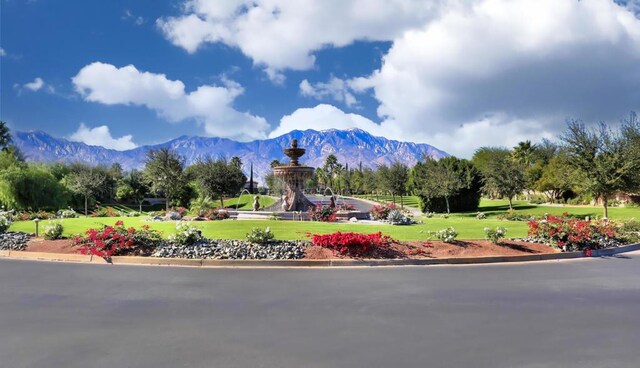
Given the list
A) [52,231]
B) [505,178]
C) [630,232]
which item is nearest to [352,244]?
[52,231]

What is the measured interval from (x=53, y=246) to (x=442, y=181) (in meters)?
33.5

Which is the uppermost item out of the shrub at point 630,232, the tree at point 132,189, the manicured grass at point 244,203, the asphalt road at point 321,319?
the tree at point 132,189

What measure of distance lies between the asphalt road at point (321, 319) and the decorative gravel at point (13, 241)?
535 centimetres

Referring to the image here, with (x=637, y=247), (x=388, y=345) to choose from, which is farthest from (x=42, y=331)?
(x=637, y=247)

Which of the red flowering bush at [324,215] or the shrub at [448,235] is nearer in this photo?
the shrub at [448,235]

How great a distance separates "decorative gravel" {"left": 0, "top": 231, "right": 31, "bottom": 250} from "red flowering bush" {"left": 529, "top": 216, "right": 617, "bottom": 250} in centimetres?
1923

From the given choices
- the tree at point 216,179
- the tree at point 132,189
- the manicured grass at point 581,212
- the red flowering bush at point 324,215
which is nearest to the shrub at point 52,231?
the red flowering bush at point 324,215

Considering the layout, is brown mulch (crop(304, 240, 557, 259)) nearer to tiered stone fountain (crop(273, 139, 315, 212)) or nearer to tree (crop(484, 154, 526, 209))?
tiered stone fountain (crop(273, 139, 315, 212))

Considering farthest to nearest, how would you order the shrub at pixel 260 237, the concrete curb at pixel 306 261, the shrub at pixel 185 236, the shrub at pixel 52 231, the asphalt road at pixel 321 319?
the shrub at pixel 52 231, the shrub at pixel 185 236, the shrub at pixel 260 237, the concrete curb at pixel 306 261, the asphalt road at pixel 321 319

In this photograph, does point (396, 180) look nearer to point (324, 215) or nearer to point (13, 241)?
point (324, 215)

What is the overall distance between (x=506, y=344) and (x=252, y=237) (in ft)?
32.6

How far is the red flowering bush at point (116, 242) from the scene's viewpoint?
14.7 metres

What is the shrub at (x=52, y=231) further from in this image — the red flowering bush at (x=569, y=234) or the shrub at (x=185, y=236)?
the red flowering bush at (x=569, y=234)

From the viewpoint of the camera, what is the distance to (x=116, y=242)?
1512 centimetres
